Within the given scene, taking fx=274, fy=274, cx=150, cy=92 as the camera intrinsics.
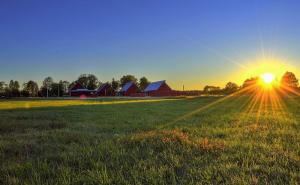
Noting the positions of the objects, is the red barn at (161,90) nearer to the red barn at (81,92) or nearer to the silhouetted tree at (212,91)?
the silhouetted tree at (212,91)

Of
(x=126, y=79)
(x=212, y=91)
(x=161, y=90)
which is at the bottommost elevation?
(x=212, y=91)

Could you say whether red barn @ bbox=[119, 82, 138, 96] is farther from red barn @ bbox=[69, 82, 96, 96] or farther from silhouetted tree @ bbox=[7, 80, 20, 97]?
silhouetted tree @ bbox=[7, 80, 20, 97]

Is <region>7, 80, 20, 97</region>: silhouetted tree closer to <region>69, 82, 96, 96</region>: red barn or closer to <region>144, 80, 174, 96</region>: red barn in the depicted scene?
<region>69, 82, 96, 96</region>: red barn

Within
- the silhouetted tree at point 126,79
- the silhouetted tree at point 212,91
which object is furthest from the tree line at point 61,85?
the silhouetted tree at point 212,91

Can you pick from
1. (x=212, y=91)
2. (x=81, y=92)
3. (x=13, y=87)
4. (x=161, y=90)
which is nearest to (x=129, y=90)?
(x=161, y=90)

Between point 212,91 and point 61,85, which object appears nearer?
point 212,91

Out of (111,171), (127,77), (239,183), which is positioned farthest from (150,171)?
(127,77)

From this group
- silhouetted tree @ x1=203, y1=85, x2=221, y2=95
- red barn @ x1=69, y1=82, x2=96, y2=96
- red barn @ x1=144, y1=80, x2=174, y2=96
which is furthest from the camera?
red barn @ x1=69, y1=82, x2=96, y2=96

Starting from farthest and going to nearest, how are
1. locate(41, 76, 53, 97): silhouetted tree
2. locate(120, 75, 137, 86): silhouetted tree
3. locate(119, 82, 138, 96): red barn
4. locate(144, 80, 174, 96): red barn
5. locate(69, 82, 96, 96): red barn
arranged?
1. locate(120, 75, 137, 86): silhouetted tree
2. locate(41, 76, 53, 97): silhouetted tree
3. locate(69, 82, 96, 96): red barn
4. locate(119, 82, 138, 96): red barn
5. locate(144, 80, 174, 96): red barn

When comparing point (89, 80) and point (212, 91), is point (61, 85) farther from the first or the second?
point (212, 91)

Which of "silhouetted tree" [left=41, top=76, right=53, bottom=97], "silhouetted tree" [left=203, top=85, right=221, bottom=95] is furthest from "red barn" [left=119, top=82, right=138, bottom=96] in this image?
"silhouetted tree" [left=41, top=76, right=53, bottom=97]

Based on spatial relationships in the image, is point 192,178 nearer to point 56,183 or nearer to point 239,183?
point 239,183

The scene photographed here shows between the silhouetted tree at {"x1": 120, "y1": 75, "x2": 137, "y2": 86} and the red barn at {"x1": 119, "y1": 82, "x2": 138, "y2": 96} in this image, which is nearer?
the red barn at {"x1": 119, "y1": 82, "x2": 138, "y2": 96}

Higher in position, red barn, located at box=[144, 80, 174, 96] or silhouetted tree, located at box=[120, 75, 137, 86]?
silhouetted tree, located at box=[120, 75, 137, 86]
